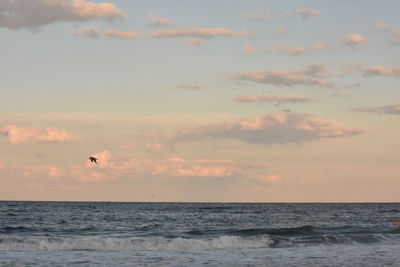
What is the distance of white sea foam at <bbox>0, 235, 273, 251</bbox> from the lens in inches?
1475

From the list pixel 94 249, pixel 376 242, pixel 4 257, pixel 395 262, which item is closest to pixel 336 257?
pixel 395 262

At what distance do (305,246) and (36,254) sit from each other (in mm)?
18253

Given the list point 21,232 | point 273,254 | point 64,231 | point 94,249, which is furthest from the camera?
point 64,231

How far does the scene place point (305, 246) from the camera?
124 ft

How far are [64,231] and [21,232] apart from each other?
481 cm

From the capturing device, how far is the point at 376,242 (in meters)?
41.6

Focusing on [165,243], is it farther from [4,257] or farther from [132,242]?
[4,257]

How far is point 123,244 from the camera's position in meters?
39.9

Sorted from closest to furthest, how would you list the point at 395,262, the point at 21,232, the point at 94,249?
the point at 395,262 → the point at 94,249 → the point at 21,232

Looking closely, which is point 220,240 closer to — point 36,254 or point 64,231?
point 36,254

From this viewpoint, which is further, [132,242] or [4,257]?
[132,242]

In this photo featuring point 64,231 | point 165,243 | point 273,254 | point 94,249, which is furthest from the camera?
point 64,231

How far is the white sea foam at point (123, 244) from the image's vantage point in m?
37.5

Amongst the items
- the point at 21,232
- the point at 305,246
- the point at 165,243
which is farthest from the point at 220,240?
the point at 21,232
